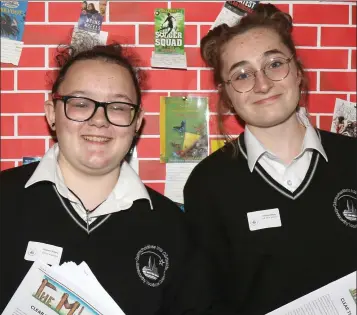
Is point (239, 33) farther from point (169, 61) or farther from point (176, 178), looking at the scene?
point (176, 178)

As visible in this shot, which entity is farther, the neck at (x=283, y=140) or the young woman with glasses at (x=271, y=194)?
the neck at (x=283, y=140)

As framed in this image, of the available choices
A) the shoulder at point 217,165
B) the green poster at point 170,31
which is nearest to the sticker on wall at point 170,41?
the green poster at point 170,31

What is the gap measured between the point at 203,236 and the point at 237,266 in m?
0.18

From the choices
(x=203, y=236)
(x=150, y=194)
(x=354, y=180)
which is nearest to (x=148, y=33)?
(x=150, y=194)

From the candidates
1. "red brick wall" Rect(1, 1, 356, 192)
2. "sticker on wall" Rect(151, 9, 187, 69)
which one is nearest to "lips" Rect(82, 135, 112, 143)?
"red brick wall" Rect(1, 1, 356, 192)

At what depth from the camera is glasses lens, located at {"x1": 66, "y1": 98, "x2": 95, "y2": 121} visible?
1541 millimetres

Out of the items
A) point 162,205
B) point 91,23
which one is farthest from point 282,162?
point 91,23

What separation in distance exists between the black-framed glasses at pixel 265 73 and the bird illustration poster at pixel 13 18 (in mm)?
1040

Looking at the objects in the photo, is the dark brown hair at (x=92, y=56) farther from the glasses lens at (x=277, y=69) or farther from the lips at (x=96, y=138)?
the glasses lens at (x=277, y=69)

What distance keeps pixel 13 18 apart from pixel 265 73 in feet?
3.91

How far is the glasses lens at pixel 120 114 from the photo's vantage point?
1.56 m

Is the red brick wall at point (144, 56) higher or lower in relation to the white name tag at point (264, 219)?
higher

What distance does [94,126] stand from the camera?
153 cm

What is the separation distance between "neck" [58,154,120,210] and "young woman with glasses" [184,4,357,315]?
1.26 ft
